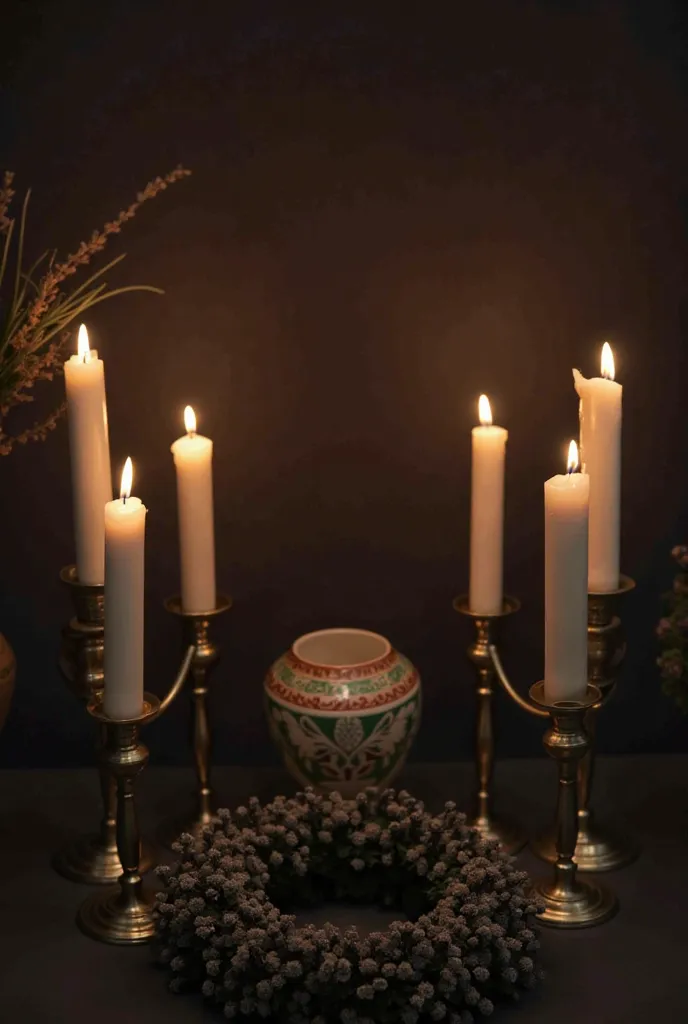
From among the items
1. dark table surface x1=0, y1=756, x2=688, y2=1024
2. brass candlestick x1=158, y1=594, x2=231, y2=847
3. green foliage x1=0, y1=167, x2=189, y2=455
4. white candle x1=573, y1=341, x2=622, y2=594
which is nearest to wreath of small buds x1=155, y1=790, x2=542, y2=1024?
dark table surface x1=0, y1=756, x2=688, y2=1024

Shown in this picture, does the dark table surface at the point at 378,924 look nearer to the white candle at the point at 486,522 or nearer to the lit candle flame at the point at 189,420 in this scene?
the white candle at the point at 486,522

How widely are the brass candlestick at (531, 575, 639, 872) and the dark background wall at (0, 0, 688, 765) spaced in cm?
18

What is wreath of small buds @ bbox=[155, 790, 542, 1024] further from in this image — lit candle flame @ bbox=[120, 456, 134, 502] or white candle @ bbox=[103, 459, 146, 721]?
lit candle flame @ bbox=[120, 456, 134, 502]

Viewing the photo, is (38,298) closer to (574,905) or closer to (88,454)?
(88,454)

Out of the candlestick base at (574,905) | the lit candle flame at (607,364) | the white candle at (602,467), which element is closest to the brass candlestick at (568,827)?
the candlestick base at (574,905)

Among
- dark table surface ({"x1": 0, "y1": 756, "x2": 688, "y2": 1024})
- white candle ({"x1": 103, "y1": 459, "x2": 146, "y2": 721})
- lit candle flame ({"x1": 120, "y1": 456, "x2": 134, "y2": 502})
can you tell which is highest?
lit candle flame ({"x1": 120, "y1": 456, "x2": 134, "y2": 502})

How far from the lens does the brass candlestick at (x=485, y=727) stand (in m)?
1.37

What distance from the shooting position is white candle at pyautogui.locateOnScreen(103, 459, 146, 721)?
115 centimetres

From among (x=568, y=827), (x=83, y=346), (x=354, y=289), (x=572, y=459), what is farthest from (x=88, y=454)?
(x=568, y=827)

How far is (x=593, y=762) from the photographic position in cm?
139

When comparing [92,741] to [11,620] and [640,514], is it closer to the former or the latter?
[11,620]

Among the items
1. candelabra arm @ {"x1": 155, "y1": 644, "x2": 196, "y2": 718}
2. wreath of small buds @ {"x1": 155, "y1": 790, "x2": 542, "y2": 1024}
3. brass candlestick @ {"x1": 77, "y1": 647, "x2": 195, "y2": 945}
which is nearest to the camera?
wreath of small buds @ {"x1": 155, "y1": 790, "x2": 542, "y2": 1024}

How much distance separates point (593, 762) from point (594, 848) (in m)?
0.08

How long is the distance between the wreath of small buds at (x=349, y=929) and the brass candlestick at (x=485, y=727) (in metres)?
0.14
